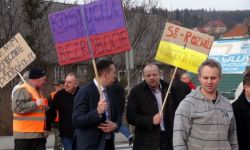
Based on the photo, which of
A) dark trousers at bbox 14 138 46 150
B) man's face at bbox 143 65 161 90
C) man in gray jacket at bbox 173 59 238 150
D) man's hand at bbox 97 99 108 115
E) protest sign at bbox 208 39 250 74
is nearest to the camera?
man in gray jacket at bbox 173 59 238 150

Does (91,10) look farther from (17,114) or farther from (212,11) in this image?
(212,11)

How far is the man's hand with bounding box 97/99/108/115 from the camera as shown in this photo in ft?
19.1

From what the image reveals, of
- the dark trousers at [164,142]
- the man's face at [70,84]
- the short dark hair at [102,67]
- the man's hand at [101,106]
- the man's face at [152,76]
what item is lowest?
the dark trousers at [164,142]

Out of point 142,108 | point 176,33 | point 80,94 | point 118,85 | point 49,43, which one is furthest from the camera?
point 49,43

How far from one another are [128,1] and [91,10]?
59.6 feet

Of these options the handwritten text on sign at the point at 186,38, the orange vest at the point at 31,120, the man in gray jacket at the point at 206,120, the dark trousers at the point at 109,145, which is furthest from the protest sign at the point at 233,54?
the man in gray jacket at the point at 206,120

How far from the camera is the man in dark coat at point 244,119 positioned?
208 inches

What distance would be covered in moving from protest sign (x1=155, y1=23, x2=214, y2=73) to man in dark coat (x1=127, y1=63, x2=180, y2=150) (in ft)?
1.44

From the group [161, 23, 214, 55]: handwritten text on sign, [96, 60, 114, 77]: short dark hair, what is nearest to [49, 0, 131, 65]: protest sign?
[96, 60, 114, 77]: short dark hair

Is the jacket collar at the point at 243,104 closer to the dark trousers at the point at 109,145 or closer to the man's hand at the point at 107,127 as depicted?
the man's hand at the point at 107,127

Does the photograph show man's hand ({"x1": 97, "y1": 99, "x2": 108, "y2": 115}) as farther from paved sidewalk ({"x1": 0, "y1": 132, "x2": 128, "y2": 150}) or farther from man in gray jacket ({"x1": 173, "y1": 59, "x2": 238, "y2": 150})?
paved sidewalk ({"x1": 0, "y1": 132, "x2": 128, "y2": 150})

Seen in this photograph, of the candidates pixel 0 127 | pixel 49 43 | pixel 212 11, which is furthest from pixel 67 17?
pixel 212 11

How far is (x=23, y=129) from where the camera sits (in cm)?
768

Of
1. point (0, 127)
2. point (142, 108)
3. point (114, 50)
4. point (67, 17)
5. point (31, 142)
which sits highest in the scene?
point (67, 17)
